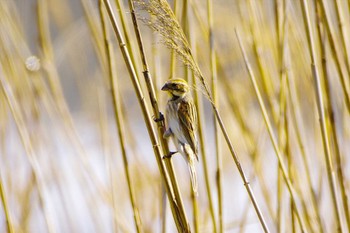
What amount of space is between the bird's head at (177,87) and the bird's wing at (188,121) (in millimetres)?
44

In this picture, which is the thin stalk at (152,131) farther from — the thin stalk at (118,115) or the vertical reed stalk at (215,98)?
the vertical reed stalk at (215,98)

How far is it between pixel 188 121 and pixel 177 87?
14 cm

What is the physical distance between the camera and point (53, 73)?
9.19ft

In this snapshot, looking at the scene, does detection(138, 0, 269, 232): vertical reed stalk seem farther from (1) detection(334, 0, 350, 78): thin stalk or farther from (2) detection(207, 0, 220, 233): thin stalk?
(1) detection(334, 0, 350, 78): thin stalk

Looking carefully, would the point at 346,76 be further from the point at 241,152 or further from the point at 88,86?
the point at 88,86

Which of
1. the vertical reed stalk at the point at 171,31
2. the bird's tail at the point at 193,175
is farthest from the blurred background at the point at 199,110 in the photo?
the vertical reed stalk at the point at 171,31

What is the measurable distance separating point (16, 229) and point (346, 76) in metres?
1.60

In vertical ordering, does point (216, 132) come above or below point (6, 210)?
above

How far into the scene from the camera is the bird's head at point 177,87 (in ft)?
6.93

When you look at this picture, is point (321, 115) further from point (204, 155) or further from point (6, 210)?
point (6, 210)

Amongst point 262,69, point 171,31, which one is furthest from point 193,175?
point 262,69

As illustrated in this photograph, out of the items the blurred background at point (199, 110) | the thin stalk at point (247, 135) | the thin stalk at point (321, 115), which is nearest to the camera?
the thin stalk at point (321, 115)

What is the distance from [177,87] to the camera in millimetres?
2154

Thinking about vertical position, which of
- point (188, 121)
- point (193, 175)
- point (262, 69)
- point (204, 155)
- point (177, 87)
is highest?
point (262, 69)
